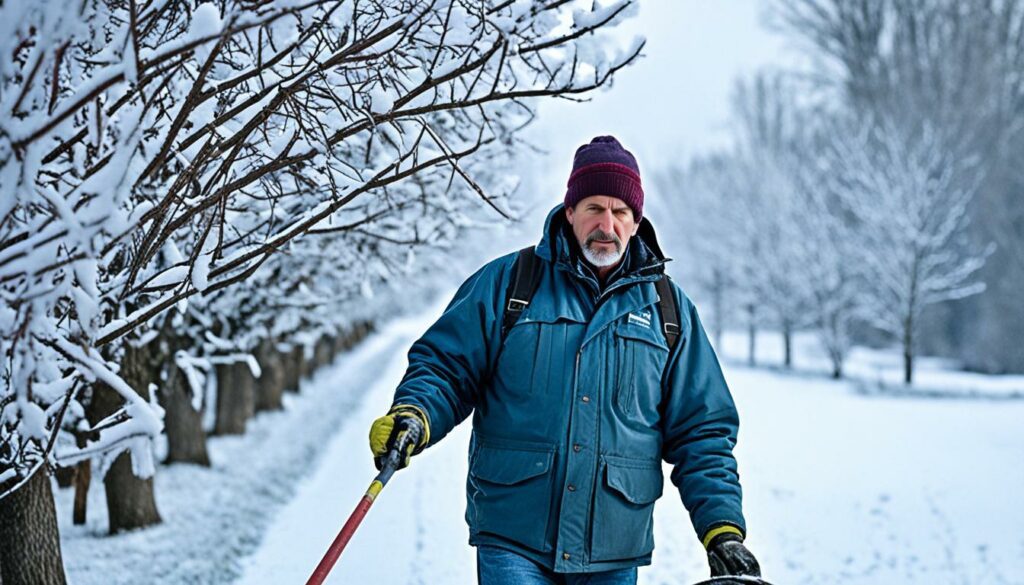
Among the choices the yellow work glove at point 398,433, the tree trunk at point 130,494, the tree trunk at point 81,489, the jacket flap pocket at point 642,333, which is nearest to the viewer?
the yellow work glove at point 398,433

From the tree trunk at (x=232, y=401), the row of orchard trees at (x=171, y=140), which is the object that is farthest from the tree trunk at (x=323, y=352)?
the row of orchard trees at (x=171, y=140)

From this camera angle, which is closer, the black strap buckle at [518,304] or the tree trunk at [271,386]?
the black strap buckle at [518,304]

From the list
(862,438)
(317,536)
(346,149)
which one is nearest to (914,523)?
(862,438)

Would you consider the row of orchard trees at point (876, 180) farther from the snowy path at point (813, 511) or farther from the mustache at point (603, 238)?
the mustache at point (603, 238)

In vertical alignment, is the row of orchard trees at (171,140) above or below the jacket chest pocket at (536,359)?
above

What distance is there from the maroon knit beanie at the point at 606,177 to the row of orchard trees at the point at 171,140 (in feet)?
0.79

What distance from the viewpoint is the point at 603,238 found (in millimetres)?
2654

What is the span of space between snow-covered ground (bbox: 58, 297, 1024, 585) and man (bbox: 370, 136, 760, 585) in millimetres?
3286

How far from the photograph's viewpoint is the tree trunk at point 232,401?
11.9 m

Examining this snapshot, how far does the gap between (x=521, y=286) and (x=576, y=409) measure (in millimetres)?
420

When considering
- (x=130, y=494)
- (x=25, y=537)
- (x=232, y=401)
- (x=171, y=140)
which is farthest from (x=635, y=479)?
(x=232, y=401)

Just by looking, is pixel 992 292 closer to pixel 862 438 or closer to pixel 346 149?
pixel 862 438

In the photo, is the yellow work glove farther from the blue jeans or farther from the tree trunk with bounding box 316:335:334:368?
the tree trunk with bounding box 316:335:334:368

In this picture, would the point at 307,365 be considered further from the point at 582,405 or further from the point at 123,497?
the point at 582,405
